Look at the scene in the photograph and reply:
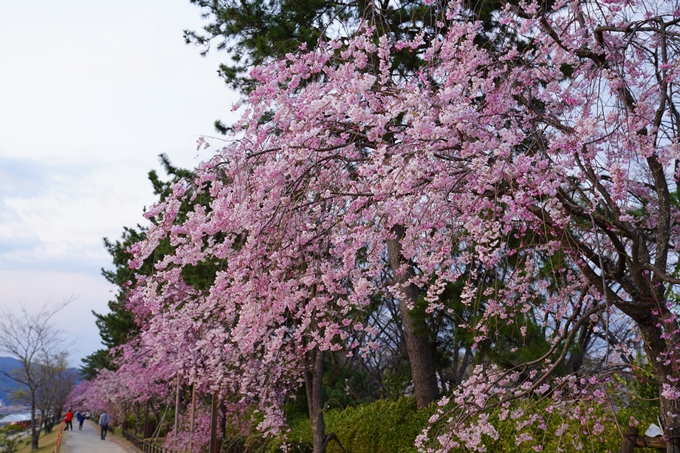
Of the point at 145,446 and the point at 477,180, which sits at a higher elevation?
the point at 477,180

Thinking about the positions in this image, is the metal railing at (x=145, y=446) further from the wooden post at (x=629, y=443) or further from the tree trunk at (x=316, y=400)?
the wooden post at (x=629, y=443)

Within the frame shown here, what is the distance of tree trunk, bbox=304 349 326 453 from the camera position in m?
7.38

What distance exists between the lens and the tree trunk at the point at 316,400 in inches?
291

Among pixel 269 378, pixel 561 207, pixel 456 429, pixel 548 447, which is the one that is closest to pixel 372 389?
pixel 269 378

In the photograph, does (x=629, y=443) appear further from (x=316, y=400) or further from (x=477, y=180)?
(x=316, y=400)

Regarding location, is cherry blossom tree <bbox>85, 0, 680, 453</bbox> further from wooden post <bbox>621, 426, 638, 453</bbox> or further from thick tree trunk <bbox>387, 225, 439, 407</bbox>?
thick tree trunk <bbox>387, 225, 439, 407</bbox>

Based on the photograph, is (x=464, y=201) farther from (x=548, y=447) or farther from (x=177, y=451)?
(x=177, y=451)

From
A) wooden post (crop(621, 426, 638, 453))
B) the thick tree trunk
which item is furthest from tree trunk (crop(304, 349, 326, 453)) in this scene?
wooden post (crop(621, 426, 638, 453))

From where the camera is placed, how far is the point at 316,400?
7.58 meters

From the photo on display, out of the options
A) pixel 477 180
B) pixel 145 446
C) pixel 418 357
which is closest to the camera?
pixel 477 180

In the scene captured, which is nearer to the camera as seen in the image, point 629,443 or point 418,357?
point 629,443

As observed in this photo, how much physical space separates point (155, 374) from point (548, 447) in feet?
41.9

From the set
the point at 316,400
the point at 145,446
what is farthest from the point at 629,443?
the point at 145,446

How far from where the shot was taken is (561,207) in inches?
154
